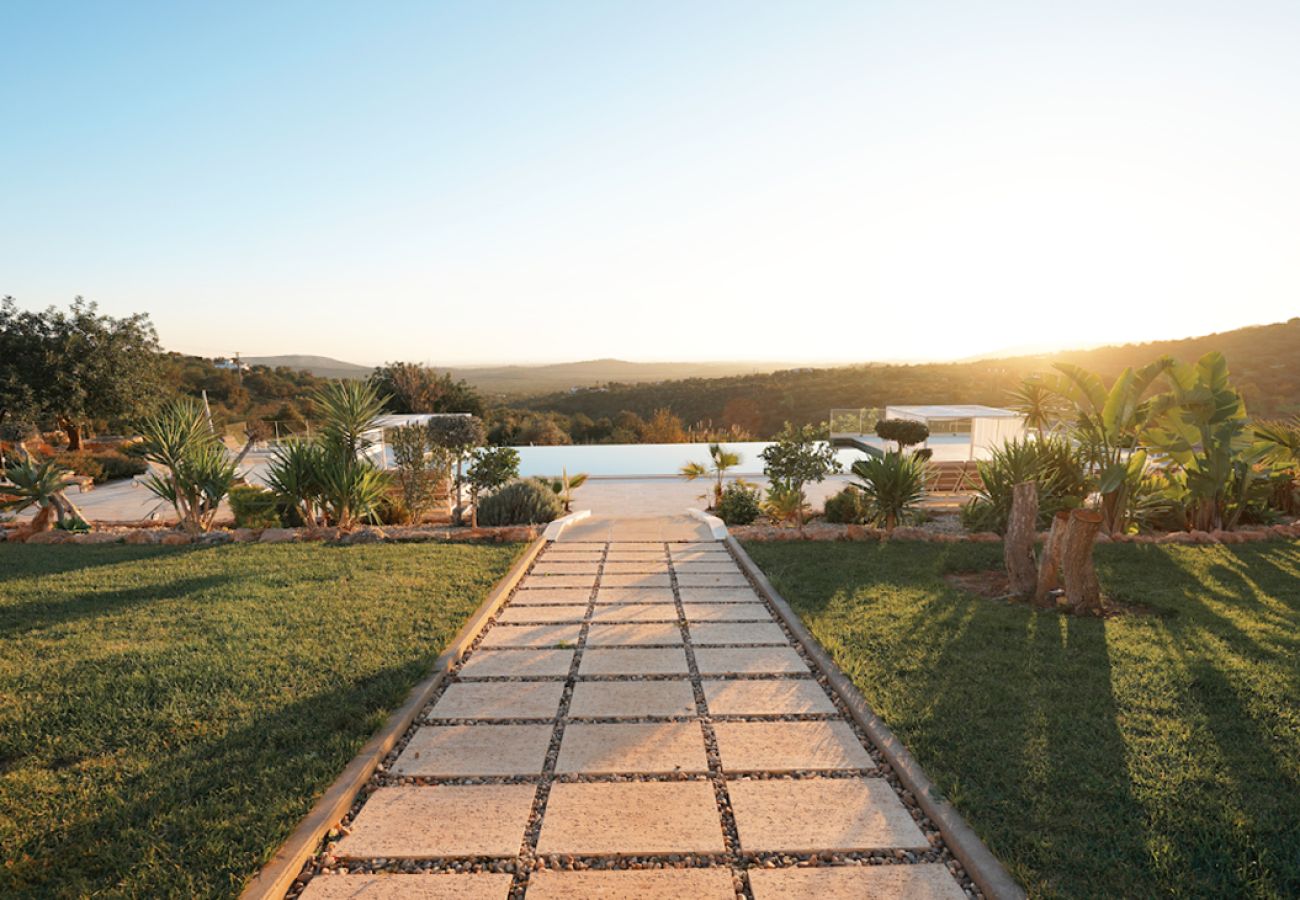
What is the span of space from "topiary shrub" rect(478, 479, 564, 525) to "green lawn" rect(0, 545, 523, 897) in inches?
100

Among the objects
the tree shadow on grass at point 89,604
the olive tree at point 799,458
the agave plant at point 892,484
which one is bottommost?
the tree shadow on grass at point 89,604

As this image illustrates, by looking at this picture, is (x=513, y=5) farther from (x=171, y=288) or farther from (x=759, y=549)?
A: (x=171, y=288)

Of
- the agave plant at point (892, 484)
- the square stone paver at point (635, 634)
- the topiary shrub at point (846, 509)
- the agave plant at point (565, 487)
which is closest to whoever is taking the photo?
the square stone paver at point (635, 634)

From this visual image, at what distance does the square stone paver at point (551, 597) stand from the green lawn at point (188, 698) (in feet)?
1.06

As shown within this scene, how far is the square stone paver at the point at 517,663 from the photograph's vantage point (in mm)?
3877

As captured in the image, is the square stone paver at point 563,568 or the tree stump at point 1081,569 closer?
the tree stump at point 1081,569

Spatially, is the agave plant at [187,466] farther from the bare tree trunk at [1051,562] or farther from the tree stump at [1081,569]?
the tree stump at [1081,569]

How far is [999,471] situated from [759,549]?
3183mm

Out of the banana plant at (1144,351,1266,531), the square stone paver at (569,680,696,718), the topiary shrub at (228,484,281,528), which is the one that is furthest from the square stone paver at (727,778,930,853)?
the topiary shrub at (228,484,281,528)

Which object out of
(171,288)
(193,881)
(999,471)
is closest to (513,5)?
(999,471)

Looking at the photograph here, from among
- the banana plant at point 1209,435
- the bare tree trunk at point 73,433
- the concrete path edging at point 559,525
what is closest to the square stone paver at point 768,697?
the concrete path edging at point 559,525

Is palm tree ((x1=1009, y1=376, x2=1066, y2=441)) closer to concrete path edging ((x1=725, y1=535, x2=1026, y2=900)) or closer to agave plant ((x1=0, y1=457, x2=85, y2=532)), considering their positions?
concrete path edging ((x1=725, y1=535, x2=1026, y2=900))

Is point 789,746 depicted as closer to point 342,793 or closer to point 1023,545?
point 342,793

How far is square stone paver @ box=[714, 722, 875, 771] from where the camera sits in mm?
2879
